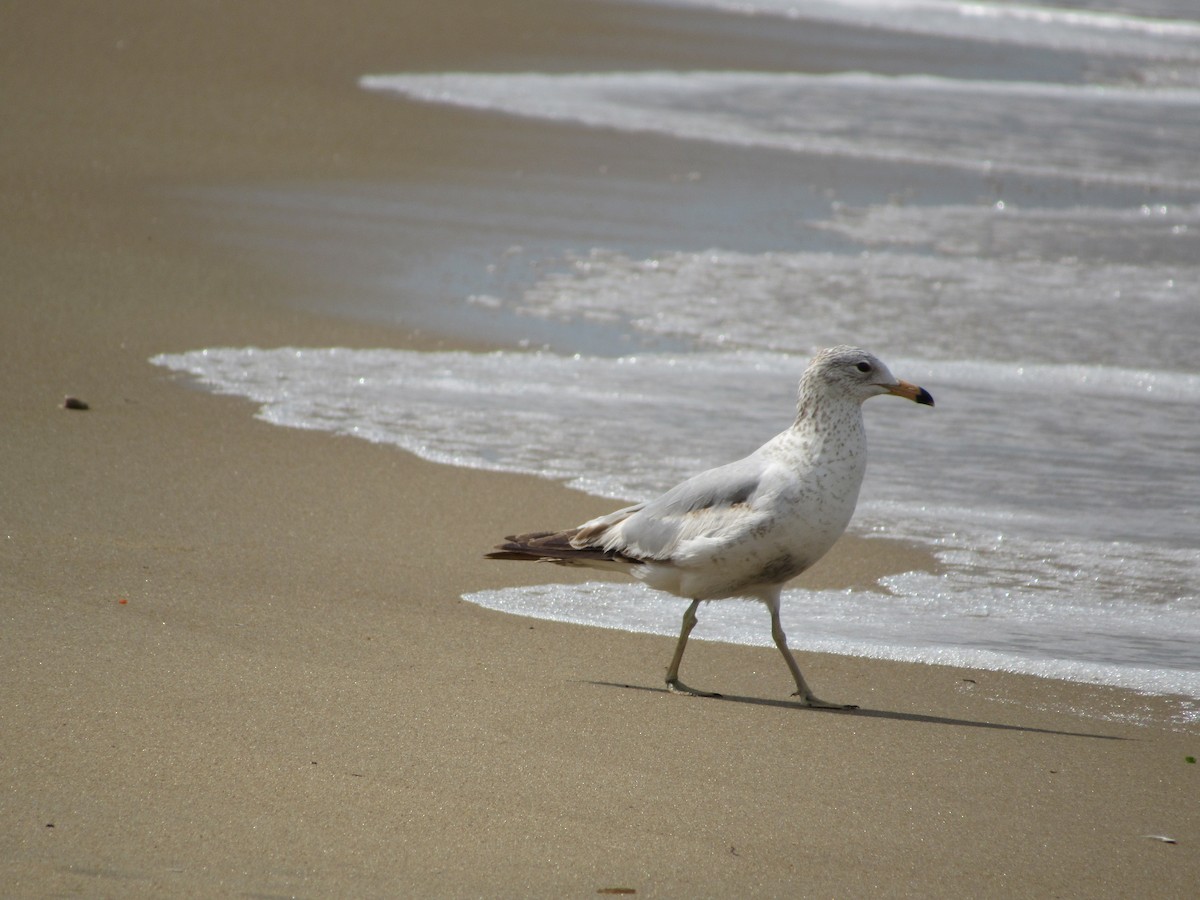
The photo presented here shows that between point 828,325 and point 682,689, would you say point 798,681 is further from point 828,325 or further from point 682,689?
point 828,325

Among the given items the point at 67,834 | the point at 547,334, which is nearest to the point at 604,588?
the point at 67,834

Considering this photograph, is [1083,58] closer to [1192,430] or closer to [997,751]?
[1192,430]

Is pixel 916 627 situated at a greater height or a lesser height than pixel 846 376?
lesser

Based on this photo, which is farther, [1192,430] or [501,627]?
[1192,430]

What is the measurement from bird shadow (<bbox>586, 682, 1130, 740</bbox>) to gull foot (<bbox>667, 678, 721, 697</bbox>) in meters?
0.02

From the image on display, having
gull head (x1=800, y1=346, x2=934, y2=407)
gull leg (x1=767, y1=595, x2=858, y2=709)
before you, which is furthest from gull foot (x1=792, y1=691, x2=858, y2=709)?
gull head (x1=800, y1=346, x2=934, y2=407)

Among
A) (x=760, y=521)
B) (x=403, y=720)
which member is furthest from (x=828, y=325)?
(x=403, y=720)

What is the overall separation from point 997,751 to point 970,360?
14.8 ft

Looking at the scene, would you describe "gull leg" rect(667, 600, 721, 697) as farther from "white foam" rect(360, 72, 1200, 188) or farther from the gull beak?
"white foam" rect(360, 72, 1200, 188)

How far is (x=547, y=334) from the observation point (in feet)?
26.5

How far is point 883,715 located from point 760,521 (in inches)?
24.6

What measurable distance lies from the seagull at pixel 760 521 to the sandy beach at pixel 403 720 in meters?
0.26

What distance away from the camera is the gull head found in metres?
4.56

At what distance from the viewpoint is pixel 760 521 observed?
4.30 metres
